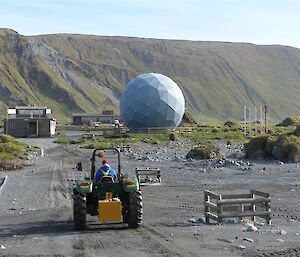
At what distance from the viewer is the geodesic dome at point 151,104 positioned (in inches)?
3738

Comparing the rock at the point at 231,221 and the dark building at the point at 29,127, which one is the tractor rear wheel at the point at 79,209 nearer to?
the rock at the point at 231,221

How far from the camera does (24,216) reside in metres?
20.5

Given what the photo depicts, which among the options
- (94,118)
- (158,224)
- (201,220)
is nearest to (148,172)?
(201,220)

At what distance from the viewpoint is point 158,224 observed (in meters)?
17.7

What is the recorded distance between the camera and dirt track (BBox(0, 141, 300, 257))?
13778 millimetres

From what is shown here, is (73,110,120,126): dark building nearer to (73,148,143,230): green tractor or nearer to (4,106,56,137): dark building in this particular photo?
(4,106,56,137): dark building

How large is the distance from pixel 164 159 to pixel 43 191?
21060 mm

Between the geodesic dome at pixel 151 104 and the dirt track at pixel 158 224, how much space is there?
58934 mm

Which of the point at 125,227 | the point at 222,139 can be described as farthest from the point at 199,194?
the point at 222,139

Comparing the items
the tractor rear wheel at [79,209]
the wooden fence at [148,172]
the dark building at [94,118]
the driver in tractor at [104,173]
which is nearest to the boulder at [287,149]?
the wooden fence at [148,172]

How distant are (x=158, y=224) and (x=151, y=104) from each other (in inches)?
3045

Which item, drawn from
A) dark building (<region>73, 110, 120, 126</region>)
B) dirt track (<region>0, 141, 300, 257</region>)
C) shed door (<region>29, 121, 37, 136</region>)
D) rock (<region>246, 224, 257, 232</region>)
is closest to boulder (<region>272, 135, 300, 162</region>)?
Answer: dirt track (<region>0, 141, 300, 257</region>)

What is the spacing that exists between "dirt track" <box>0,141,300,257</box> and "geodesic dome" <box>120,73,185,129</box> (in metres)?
58.9

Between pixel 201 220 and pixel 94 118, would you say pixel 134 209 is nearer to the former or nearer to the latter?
pixel 201 220
